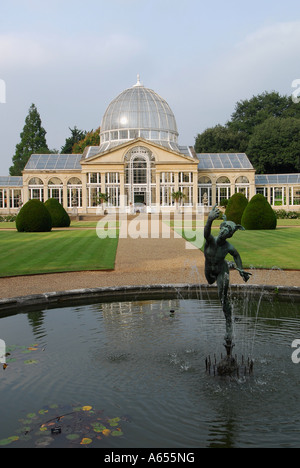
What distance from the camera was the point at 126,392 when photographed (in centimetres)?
564

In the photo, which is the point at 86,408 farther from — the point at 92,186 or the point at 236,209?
the point at 92,186

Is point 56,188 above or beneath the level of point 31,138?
beneath

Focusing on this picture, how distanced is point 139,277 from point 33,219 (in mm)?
16399

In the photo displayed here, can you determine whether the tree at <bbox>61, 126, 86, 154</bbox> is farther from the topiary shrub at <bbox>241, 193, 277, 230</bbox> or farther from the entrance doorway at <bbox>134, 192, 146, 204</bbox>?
the topiary shrub at <bbox>241, 193, 277, 230</bbox>

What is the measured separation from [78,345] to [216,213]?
10.7 ft

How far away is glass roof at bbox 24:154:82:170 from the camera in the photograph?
5510 centimetres

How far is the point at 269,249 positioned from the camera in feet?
60.1

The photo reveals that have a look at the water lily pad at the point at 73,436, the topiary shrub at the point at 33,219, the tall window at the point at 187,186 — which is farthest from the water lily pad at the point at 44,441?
the tall window at the point at 187,186

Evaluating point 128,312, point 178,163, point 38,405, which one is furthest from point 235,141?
point 38,405

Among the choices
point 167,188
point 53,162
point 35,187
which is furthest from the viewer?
point 53,162

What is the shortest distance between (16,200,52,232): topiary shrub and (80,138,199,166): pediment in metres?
25.1

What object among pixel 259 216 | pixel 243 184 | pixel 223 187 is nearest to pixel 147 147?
pixel 223 187

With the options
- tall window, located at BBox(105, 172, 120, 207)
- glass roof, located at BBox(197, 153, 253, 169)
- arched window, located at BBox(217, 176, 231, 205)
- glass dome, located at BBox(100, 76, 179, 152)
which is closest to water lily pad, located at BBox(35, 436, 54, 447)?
tall window, located at BBox(105, 172, 120, 207)

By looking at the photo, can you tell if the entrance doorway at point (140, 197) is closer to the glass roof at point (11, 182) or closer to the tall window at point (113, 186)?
the tall window at point (113, 186)
